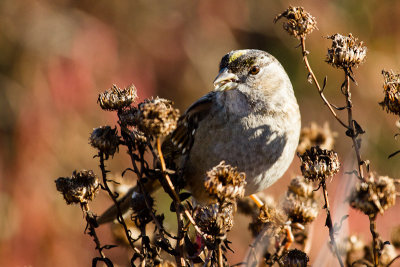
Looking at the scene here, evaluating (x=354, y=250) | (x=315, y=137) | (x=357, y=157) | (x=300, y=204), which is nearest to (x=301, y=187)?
(x=300, y=204)

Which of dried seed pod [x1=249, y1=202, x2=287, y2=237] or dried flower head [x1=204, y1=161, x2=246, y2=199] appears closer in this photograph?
dried flower head [x1=204, y1=161, x2=246, y2=199]

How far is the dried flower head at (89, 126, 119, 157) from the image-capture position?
1854 millimetres

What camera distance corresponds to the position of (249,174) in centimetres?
255

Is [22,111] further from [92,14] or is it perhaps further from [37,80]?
[92,14]

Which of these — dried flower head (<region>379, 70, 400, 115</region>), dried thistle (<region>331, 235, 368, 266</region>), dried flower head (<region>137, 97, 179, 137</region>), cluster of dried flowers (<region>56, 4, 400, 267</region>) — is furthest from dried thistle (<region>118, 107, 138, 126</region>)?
dried thistle (<region>331, 235, 368, 266</region>)

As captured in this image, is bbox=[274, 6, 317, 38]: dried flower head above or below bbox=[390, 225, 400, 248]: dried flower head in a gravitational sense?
above

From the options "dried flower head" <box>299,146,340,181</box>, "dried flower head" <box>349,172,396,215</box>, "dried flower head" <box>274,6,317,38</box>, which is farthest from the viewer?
"dried flower head" <box>274,6,317,38</box>

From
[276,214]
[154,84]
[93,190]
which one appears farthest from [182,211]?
[154,84]

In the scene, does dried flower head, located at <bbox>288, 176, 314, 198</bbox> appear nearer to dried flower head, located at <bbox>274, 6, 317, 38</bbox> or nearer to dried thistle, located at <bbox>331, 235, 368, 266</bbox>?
dried thistle, located at <bbox>331, 235, 368, 266</bbox>

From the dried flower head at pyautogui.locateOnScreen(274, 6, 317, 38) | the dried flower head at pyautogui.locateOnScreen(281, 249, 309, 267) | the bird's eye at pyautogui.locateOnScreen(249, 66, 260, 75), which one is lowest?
the dried flower head at pyautogui.locateOnScreen(281, 249, 309, 267)

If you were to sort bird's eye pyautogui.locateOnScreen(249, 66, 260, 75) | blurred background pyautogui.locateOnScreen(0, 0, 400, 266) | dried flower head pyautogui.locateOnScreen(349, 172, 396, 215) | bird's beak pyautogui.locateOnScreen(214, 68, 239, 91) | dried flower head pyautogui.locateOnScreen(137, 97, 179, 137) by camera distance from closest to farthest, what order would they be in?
dried flower head pyautogui.locateOnScreen(349, 172, 396, 215) < dried flower head pyautogui.locateOnScreen(137, 97, 179, 137) < bird's beak pyautogui.locateOnScreen(214, 68, 239, 91) < bird's eye pyautogui.locateOnScreen(249, 66, 260, 75) < blurred background pyautogui.locateOnScreen(0, 0, 400, 266)

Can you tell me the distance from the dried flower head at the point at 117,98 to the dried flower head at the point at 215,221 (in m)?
0.46

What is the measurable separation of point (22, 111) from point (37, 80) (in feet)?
0.90

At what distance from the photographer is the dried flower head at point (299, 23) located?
6.53 feet
